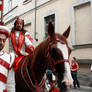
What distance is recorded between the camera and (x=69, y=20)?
11.7 metres

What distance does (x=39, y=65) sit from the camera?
9.98 ft

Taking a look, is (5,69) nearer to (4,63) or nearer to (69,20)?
(4,63)

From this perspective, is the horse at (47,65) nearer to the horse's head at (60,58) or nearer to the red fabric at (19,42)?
the horse's head at (60,58)

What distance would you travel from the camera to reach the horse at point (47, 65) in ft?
8.16

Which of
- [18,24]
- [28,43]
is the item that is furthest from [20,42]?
[18,24]

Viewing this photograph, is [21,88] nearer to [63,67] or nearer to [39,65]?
[39,65]

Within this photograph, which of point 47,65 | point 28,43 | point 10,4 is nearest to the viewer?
point 47,65

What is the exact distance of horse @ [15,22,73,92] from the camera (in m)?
2.49

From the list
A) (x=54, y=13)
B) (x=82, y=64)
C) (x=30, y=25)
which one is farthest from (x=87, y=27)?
(x=30, y=25)

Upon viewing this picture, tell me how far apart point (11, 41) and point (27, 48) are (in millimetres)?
407

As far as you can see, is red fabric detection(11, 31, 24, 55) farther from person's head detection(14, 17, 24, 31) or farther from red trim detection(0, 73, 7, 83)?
red trim detection(0, 73, 7, 83)

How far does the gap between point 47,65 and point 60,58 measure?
0.39 metres

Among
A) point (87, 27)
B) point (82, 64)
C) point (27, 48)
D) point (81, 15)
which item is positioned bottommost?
point (82, 64)


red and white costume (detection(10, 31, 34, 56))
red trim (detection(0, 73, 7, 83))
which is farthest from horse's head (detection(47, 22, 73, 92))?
red and white costume (detection(10, 31, 34, 56))
